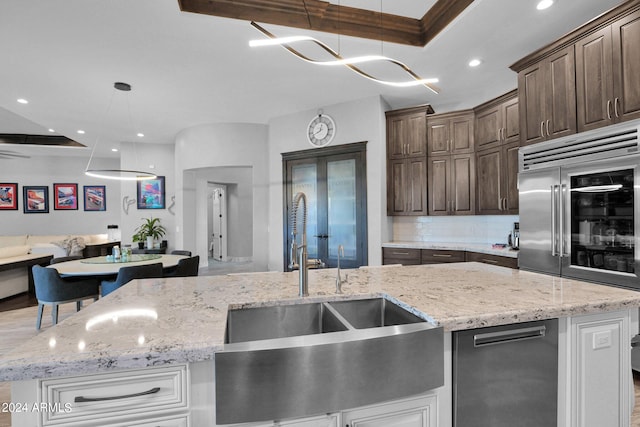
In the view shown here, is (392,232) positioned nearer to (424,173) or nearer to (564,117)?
(424,173)

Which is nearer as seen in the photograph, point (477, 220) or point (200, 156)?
point (477, 220)

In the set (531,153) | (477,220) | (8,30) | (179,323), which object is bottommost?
(179,323)

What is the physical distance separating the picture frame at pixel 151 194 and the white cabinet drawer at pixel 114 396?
274 inches

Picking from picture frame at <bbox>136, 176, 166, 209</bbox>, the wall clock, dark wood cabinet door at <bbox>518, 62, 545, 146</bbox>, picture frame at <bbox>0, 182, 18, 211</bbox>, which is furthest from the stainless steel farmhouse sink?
picture frame at <bbox>0, 182, 18, 211</bbox>

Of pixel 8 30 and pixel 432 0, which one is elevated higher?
pixel 432 0

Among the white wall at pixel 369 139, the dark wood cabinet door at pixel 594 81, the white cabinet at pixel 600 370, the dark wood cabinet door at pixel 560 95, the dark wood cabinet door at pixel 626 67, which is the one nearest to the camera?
the white cabinet at pixel 600 370

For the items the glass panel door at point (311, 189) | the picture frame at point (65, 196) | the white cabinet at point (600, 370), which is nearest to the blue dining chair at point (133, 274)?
the glass panel door at point (311, 189)

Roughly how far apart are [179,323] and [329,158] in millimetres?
3861

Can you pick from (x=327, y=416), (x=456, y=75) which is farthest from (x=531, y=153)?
(x=327, y=416)

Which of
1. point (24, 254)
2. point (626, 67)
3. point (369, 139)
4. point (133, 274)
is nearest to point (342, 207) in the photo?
point (369, 139)

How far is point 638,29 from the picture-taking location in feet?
6.88

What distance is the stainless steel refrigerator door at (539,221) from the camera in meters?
2.68

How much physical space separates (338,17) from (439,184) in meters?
2.50

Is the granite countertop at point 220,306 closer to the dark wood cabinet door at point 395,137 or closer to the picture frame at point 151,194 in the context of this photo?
the dark wood cabinet door at point 395,137
